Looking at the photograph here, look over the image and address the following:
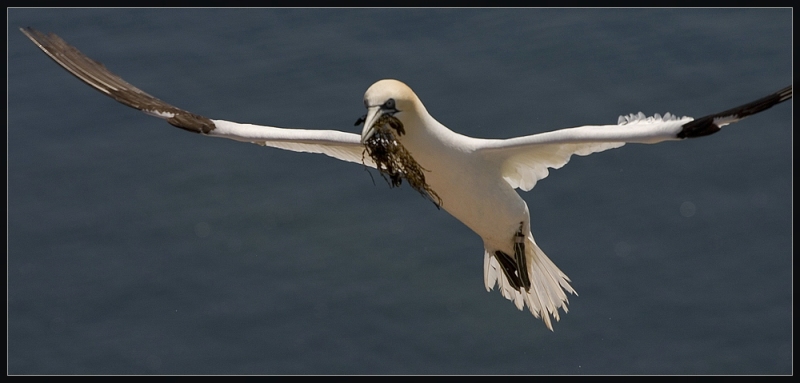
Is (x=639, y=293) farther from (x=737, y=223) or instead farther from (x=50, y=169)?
(x=50, y=169)

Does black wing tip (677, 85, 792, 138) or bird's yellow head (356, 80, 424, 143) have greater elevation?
bird's yellow head (356, 80, 424, 143)

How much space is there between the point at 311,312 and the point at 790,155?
5560mm

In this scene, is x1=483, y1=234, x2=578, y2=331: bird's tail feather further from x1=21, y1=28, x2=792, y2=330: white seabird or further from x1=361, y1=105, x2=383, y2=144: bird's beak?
x1=361, y1=105, x2=383, y2=144: bird's beak

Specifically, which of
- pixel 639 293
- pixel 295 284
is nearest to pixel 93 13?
pixel 295 284

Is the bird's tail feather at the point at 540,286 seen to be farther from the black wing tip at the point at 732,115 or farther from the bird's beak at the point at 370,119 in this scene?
the bird's beak at the point at 370,119

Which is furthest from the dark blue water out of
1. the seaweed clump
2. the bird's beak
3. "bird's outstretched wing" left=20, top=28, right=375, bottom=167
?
the bird's beak

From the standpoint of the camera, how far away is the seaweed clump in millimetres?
9141

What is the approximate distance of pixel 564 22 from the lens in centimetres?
1703

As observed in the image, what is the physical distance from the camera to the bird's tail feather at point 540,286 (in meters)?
11.4

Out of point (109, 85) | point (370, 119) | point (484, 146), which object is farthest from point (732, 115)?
point (109, 85)

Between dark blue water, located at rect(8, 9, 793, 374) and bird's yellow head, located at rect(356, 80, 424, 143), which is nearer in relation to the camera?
bird's yellow head, located at rect(356, 80, 424, 143)

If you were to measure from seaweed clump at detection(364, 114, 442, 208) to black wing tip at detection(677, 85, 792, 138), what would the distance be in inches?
69.8

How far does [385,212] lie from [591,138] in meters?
6.04

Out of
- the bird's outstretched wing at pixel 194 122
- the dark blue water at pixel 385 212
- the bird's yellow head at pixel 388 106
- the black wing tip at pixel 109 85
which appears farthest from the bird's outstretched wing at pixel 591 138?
the dark blue water at pixel 385 212
